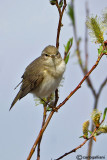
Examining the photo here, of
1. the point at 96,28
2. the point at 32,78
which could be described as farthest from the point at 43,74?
the point at 96,28

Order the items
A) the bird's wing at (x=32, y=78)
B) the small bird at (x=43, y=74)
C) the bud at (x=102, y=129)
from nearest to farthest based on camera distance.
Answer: the bud at (x=102, y=129) < the small bird at (x=43, y=74) < the bird's wing at (x=32, y=78)

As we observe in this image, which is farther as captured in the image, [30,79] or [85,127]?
[30,79]

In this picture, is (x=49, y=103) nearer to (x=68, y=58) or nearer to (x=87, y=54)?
(x=68, y=58)

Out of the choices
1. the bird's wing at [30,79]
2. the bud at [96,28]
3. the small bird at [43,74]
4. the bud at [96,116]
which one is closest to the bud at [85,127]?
the bud at [96,116]

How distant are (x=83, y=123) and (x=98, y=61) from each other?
0.58 m

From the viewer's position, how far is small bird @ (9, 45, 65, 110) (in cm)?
410

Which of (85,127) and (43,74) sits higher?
(43,74)

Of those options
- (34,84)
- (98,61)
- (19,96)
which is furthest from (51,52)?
(98,61)

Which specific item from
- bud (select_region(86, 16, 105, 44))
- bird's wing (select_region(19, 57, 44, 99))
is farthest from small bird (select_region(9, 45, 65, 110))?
bud (select_region(86, 16, 105, 44))

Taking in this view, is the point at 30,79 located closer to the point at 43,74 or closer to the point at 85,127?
the point at 43,74

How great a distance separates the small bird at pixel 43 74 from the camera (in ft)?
13.5

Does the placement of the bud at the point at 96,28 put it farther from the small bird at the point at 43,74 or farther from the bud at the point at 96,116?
the small bird at the point at 43,74

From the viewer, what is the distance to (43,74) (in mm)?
4375

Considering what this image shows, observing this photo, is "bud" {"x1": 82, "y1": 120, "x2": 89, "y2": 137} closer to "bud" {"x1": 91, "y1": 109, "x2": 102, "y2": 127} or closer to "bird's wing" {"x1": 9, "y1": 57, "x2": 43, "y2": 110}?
"bud" {"x1": 91, "y1": 109, "x2": 102, "y2": 127}
